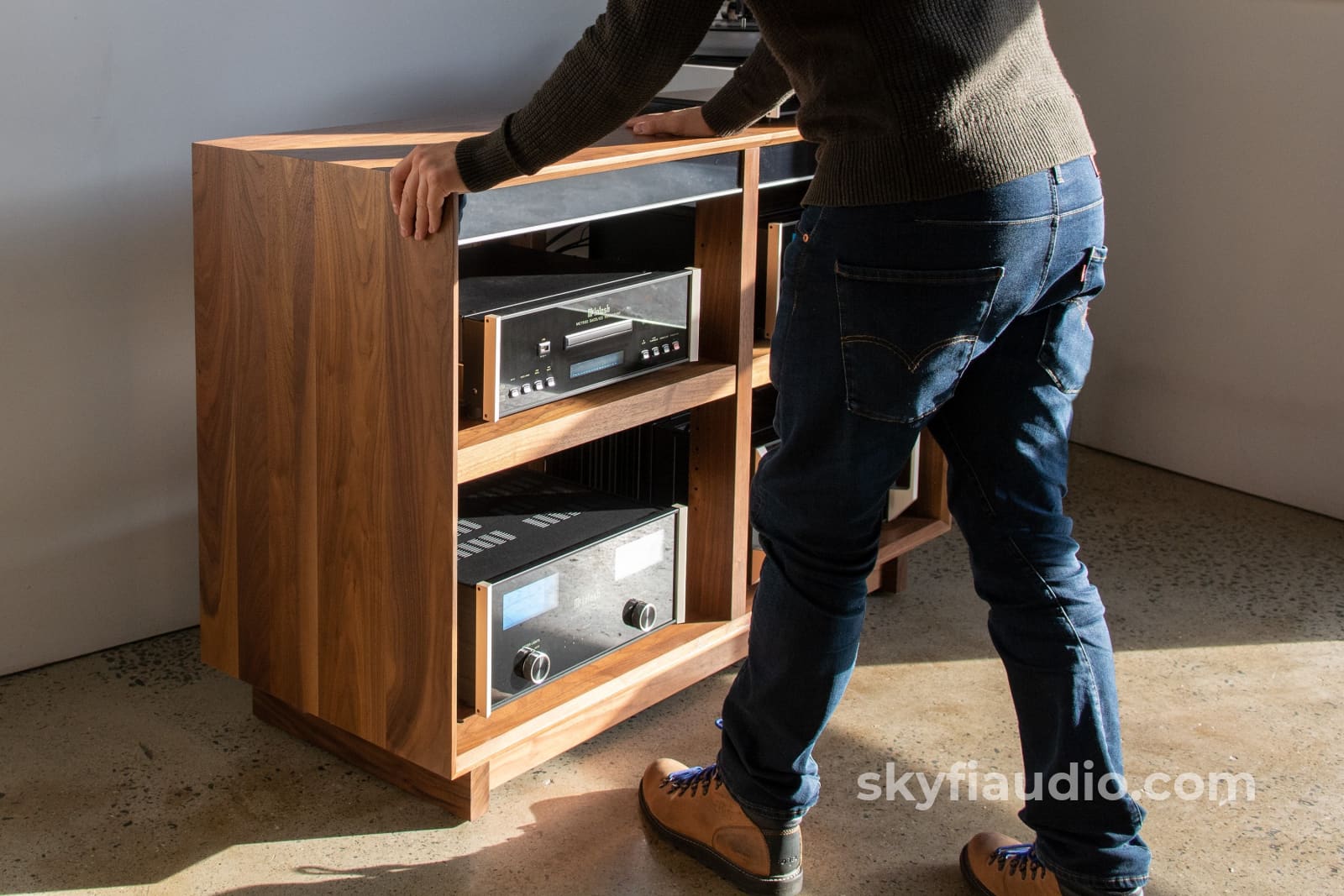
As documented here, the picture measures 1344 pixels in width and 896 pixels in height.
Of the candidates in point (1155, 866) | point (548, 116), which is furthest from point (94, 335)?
point (1155, 866)

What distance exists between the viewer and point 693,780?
1524 millimetres

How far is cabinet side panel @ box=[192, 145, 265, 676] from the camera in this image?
1526 mm

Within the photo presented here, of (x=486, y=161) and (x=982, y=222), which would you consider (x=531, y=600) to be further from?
(x=982, y=222)

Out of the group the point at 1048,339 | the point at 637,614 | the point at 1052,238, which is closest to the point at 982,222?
the point at 1052,238

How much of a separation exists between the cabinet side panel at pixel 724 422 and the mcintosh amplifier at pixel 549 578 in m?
0.08

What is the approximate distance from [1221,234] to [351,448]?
6.17ft

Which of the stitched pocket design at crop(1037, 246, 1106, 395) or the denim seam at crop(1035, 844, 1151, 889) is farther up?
the stitched pocket design at crop(1037, 246, 1106, 395)

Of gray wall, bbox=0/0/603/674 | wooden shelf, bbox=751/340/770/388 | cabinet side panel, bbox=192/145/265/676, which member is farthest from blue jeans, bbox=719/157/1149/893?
gray wall, bbox=0/0/603/674

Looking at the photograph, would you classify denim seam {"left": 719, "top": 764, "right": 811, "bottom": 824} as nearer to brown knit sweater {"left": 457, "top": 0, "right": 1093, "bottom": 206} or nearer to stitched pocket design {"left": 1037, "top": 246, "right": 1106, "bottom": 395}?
stitched pocket design {"left": 1037, "top": 246, "right": 1106, "bottom": 395}

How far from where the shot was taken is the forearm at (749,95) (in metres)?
1.53

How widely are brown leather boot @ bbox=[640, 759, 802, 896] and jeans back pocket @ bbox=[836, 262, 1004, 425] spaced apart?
502 mm

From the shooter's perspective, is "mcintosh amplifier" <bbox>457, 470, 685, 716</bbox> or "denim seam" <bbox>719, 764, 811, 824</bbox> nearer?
"denim seam" <bbox>719, 764, 811, 824</bbox>

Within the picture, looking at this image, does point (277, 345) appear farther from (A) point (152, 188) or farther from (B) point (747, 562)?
(B) point (747, 562)

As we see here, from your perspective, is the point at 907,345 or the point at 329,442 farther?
the point at 329,442
